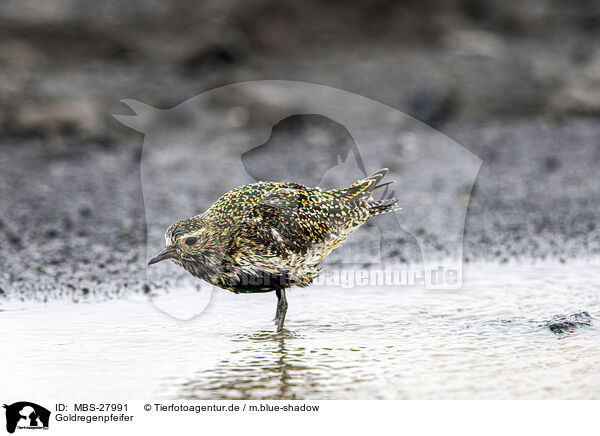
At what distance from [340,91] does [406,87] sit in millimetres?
1633

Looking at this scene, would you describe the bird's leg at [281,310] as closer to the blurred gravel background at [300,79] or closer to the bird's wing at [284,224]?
the bird's wing at [284,224]

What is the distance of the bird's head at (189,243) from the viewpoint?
5660mm

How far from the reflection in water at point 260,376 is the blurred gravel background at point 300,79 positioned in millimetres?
2883

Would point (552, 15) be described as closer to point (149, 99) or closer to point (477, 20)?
point (477, 20)

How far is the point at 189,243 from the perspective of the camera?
5672mm

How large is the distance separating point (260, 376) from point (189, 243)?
130cm

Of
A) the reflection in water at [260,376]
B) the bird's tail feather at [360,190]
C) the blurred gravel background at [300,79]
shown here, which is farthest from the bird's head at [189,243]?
the blurred gravel background at [300,79]

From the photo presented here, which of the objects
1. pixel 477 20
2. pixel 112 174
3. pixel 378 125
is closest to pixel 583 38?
pixel 477 20

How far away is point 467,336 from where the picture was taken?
18.1ft

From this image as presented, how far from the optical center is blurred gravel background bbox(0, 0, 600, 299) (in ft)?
29.8

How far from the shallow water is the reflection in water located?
1cm

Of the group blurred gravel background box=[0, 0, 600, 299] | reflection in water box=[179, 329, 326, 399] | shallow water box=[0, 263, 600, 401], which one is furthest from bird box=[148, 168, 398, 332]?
blurred gravel background box=[0, 0, 600, 299]

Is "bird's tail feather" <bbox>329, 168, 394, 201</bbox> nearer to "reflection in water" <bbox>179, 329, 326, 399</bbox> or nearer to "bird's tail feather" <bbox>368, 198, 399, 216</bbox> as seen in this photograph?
"bird's tail feather" <bbox>368, 198, 399, 216</bbox>

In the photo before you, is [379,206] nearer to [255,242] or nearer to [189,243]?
[255,242]
